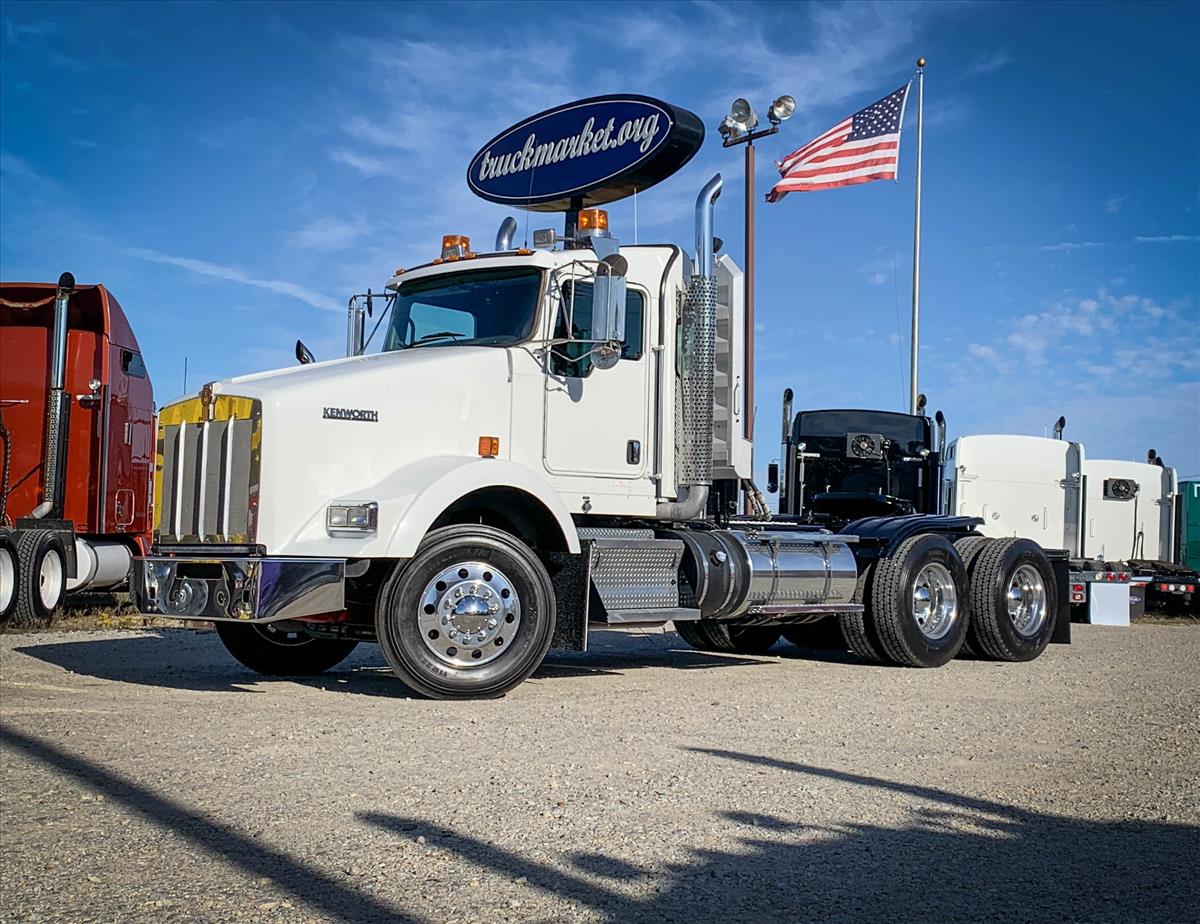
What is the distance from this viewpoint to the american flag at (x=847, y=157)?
822 inches

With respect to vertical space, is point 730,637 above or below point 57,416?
below

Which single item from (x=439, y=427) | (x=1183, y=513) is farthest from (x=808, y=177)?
(x=439, y=427)

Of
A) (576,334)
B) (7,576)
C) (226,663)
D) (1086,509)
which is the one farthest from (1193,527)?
(7,576)

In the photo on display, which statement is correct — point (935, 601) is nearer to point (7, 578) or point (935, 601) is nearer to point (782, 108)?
point (782, 108)

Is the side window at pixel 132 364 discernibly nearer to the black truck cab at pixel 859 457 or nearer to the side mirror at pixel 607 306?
the black truck cab at pixel 859 457

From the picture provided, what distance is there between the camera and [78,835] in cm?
466

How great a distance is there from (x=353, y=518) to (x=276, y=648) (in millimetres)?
2417

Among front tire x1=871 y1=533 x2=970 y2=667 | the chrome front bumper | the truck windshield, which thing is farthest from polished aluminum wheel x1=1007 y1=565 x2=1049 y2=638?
the chrome front bumper

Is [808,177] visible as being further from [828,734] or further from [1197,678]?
[828,734]

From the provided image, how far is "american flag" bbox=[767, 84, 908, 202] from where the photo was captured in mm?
20891

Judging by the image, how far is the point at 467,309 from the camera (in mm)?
9500

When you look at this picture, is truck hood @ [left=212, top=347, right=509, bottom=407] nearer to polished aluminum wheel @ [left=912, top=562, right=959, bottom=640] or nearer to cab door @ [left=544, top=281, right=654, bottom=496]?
cab door @ [left=544, top=281, right=654, bottom=496]

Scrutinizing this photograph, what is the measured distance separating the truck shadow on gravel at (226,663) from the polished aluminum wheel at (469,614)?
776mm

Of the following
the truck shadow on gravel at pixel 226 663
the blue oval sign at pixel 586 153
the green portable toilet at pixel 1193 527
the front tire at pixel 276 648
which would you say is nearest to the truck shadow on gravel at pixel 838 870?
the truck shadow on gravel at pixel 226 663
